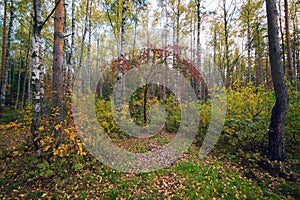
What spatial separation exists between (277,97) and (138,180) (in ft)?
13.7

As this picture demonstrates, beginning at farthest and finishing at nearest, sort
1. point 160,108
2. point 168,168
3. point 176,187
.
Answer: point 160,108, point 168,168, point 176,187

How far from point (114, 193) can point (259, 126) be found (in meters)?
4.41

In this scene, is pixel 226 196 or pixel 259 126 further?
pixel 259 126

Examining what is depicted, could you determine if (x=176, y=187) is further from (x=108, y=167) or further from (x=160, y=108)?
(x=160, y=108)

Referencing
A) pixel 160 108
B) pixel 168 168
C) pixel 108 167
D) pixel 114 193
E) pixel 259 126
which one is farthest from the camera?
pixel 160 108

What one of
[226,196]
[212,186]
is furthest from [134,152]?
[226,196]

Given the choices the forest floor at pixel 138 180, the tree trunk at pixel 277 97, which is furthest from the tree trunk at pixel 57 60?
the tree trunk at pixel 277 97

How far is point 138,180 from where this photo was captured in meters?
3.45

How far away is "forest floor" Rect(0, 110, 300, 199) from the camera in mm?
2936

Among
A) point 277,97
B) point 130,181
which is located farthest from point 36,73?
point 277,97

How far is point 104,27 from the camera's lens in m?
15.4

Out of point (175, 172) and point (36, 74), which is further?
point (175, 172)

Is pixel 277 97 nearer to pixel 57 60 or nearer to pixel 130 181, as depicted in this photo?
pixel 130 181

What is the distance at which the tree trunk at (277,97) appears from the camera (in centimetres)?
393
